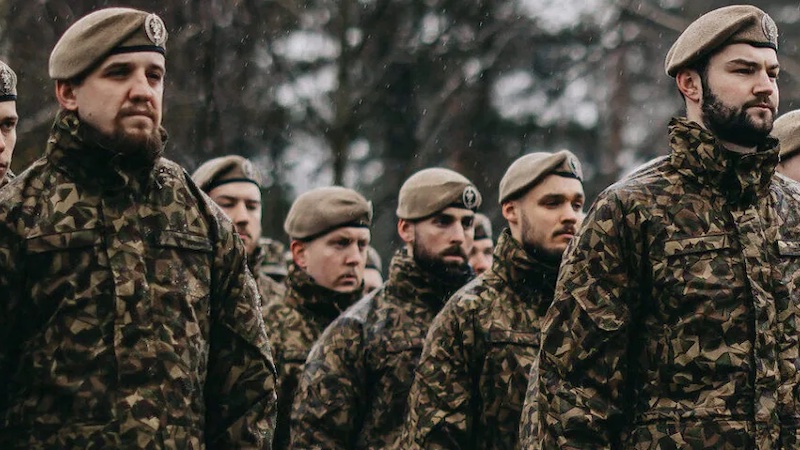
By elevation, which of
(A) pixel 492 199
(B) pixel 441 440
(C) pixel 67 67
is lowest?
(A) pixel 492 199

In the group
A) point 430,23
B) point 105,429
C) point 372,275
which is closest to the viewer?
point 105,429

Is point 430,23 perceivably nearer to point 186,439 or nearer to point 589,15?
point 589,15

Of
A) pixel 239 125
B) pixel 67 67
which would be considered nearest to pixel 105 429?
pixel 67 67

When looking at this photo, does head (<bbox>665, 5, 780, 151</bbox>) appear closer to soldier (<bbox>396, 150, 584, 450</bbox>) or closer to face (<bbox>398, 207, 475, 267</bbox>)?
soldier (<bbox>396, 150, 584, 450</bbox>)

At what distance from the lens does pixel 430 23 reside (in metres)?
22.4

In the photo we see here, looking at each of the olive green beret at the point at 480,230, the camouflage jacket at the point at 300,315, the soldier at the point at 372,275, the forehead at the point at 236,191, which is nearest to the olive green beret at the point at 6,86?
the camouflage jacket at the point at 300,315

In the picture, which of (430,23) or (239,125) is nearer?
(239,125)

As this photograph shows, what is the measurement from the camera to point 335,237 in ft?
38.7

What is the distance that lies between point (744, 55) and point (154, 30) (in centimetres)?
217

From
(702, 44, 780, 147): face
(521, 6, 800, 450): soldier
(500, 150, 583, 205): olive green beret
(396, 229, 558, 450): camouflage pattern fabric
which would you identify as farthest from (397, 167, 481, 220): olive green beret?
(702, 44, 780, 147): face

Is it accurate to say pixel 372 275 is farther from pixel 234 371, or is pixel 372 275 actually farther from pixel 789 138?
pixel 234 371

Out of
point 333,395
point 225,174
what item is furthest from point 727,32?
point 225,174

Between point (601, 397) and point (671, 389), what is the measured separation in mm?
261

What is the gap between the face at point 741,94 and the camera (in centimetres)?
691
